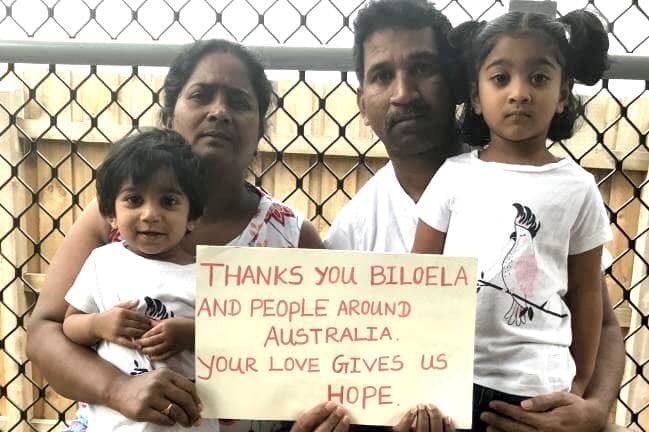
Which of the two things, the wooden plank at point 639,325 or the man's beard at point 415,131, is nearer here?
the man's beard at point 415,131

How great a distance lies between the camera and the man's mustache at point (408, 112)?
2.68 feet

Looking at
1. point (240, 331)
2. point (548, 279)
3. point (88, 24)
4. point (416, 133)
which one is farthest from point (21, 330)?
point (548, 279)

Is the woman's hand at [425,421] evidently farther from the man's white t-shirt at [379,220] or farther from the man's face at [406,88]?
the man's face at [406,88]

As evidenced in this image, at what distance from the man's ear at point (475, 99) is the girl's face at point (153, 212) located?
363mm

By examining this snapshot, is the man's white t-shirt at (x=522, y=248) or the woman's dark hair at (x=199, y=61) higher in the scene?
the woman's dark hair at (x=199, y=61)

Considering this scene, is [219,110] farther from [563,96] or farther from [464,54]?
[563,96]

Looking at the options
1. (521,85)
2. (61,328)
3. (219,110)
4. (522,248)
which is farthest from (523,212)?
(61,328)

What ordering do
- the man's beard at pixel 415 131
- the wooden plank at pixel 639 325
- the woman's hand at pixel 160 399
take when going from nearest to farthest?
1. the woman's hand at pixel 160 399
2. the man's beard at pixel 415 131
3. the wooden plank at pixel 639 325

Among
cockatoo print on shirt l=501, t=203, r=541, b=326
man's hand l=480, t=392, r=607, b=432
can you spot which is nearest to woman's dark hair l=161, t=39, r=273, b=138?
cockatoo print on shirt l=501, t=203, r=541, b=326

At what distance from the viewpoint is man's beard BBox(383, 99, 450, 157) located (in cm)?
82

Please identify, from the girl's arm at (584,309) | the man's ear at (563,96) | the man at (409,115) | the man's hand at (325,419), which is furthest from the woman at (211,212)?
the man's ear at (563,96)

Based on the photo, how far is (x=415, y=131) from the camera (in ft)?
2.71

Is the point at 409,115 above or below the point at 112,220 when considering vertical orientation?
above

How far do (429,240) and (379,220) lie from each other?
0.34 ft
